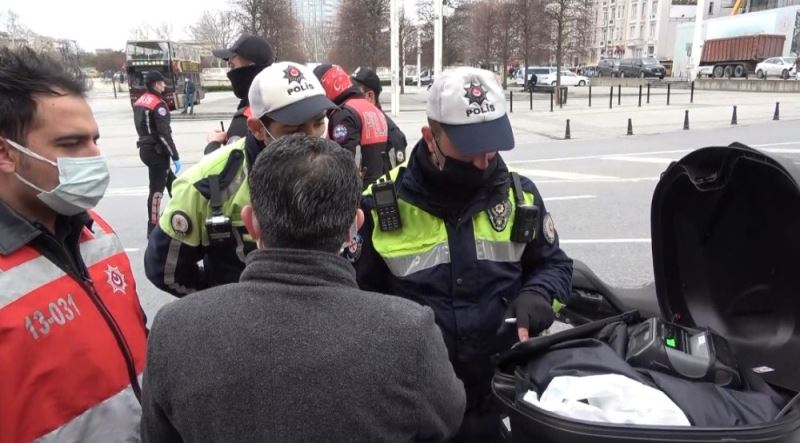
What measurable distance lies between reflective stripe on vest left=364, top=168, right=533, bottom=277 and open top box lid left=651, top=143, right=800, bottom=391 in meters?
0.54

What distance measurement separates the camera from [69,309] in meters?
1.61

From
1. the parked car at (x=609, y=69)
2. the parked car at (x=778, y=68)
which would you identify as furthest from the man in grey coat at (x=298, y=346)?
the parked car at (x=609, y=69)

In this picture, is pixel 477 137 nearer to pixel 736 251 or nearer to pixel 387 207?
pixel 387 207

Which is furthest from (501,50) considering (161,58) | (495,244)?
(495,244)

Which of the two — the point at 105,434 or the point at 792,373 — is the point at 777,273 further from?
the point at 105,434

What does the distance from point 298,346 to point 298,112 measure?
1.55m

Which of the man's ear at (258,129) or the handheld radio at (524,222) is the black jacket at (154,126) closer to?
the man's ear at (258,129)

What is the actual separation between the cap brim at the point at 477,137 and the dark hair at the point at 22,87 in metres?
1.19

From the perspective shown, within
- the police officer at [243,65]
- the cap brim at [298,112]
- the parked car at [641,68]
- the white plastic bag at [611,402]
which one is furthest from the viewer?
the parked car at [641,68]

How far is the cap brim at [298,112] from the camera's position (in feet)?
8.17

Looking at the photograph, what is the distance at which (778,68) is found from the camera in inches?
1551

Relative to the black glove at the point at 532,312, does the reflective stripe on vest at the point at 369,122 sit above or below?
above

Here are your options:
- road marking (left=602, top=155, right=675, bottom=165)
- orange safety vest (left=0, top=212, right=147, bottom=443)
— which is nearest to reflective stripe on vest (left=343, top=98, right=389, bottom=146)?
orange safety vest (left=0, top=212, right=147, bottom=443)

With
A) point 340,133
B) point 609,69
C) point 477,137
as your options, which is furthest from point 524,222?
point 609,69
